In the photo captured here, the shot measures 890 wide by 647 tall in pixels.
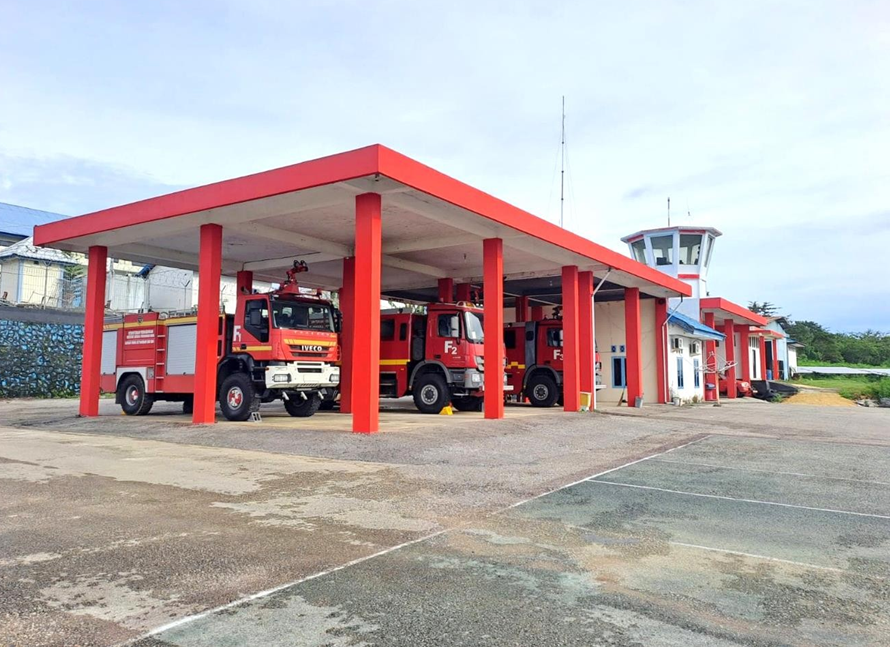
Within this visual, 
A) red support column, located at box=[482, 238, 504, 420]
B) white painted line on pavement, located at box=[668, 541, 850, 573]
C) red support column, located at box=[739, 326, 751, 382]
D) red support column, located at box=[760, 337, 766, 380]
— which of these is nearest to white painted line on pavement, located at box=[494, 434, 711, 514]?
white painted line on pavement, located at box=[668, 541, 850, 573]

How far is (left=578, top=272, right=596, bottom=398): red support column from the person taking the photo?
17922mm

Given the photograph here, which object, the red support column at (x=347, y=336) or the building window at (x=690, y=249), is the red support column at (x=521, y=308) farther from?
the red support column at (x=347, y=336)

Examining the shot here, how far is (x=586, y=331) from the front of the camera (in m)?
18.4

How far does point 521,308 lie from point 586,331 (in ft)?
18.9

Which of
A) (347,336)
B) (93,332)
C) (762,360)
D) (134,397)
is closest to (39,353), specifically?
(93,332)

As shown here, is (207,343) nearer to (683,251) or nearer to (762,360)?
(683,251)

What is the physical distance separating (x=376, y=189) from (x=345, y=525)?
6.60 m

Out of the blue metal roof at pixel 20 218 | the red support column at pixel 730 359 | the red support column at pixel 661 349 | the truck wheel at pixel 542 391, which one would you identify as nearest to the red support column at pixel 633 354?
the red support column at pixel 661 349

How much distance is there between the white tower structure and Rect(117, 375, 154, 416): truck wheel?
21.4 meters

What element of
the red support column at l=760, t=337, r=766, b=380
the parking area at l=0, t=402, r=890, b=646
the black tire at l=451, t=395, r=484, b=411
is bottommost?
the parking area at l=0, t=402, r=890, b=646

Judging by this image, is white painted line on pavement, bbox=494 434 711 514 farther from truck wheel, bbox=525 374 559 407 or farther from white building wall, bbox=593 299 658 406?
white building wall, bbox=593 299 658 406

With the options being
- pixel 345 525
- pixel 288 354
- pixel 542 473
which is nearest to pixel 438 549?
pixel 345 525

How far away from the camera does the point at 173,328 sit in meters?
14.1

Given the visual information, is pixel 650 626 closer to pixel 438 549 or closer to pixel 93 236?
pixel 438 549
